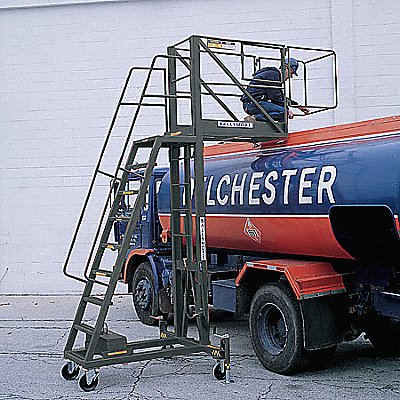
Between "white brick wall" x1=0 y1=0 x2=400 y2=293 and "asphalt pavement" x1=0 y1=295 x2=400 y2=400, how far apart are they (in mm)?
4953

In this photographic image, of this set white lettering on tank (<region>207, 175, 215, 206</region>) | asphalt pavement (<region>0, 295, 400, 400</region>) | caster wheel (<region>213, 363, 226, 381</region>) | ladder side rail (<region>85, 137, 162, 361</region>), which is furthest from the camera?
white lettering on tank (<region>207, 175, 215, 206</region>)

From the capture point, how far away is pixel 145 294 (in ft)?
38.3

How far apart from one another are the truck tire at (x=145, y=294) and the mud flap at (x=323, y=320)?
3.81 meters

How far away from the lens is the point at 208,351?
8.42 m

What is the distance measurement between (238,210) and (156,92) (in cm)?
675

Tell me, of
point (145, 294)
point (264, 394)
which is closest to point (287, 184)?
point (264, 394)

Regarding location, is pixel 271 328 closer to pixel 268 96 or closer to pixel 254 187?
pixel 254 187

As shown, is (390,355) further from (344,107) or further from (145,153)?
(145,153)

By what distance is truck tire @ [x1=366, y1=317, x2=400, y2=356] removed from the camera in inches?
348

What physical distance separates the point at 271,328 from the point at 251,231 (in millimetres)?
1171

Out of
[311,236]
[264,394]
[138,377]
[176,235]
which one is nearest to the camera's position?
[264,394]

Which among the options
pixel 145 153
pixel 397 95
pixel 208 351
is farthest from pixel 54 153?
pixel 208 351

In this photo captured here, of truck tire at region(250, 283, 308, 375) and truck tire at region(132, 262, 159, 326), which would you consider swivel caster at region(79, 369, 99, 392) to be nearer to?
truck tire at region(250, 283, 308, 375)

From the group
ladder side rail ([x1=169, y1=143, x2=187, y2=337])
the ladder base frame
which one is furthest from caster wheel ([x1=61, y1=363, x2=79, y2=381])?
ladder side rail ([x1=169, y1=143, x2=187, y2=337])
